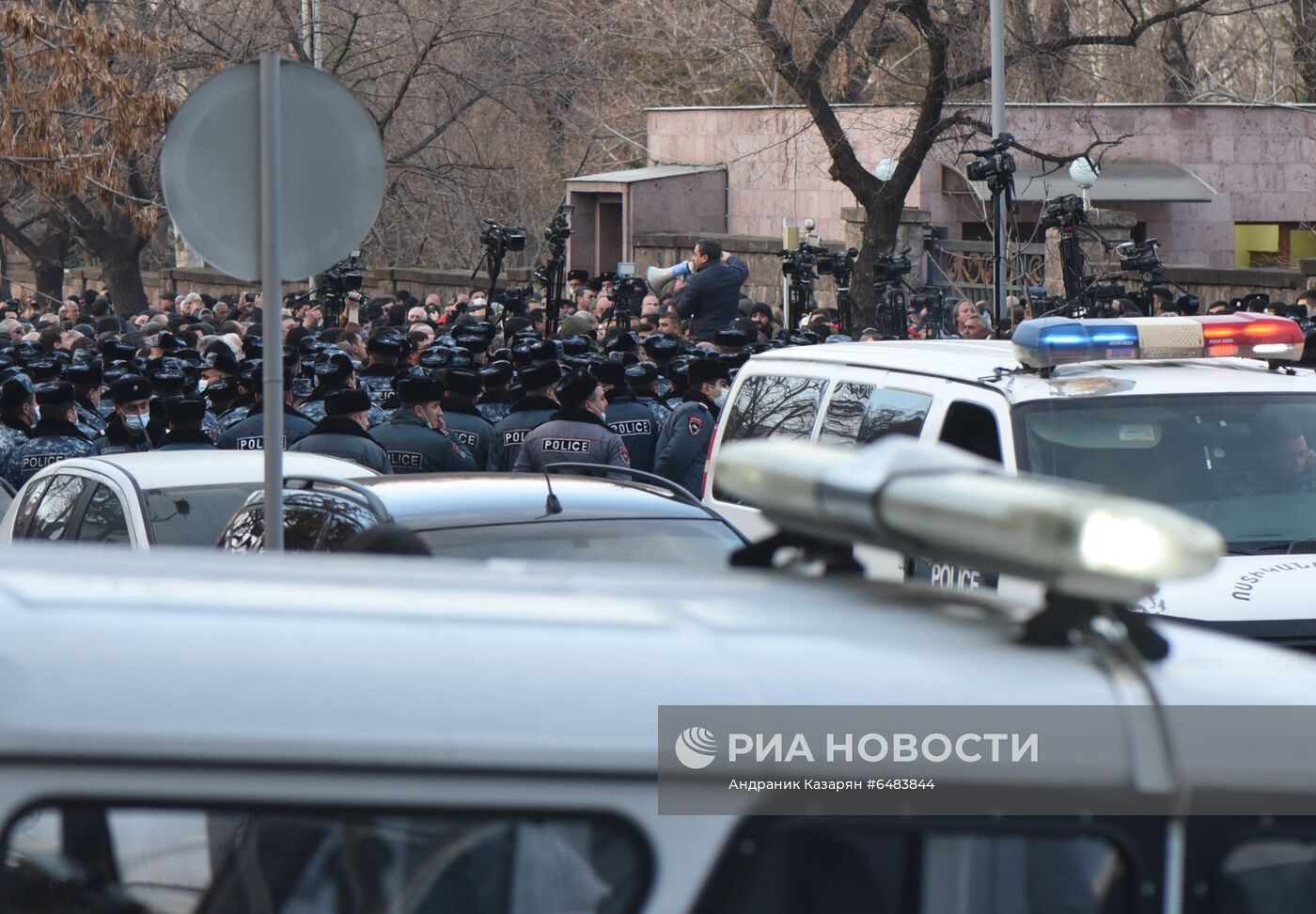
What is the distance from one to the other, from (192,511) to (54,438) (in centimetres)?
332

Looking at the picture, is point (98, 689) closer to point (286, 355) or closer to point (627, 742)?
point (627, 742)

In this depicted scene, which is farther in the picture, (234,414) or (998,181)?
(998,181)

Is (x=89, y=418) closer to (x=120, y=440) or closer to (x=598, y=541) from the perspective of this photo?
(x=120, y=440)

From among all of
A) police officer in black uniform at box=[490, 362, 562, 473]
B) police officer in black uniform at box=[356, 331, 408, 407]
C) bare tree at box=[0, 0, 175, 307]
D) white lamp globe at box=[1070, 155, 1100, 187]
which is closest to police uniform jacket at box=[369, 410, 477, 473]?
police officer in black uniform at box=[490, 362, 562, 473]

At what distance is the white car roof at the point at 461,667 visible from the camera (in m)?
1.66

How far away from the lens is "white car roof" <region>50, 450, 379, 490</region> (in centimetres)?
711

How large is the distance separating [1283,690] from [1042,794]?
0.35 meters

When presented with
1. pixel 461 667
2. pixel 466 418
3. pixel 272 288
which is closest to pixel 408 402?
pixel 466 418

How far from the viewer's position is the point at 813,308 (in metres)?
19.9

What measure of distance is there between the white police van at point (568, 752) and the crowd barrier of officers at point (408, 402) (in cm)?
632

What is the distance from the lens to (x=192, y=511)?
6.99 m

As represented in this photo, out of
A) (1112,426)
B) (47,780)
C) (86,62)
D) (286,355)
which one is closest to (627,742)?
(47,780)

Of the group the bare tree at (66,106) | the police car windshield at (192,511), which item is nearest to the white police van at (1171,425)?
the police car windshield at (192,511)

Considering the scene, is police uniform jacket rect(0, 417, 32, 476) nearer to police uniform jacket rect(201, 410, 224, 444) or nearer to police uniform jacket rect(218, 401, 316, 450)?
police uniform jacket rect(201, 410, 224, 444)
